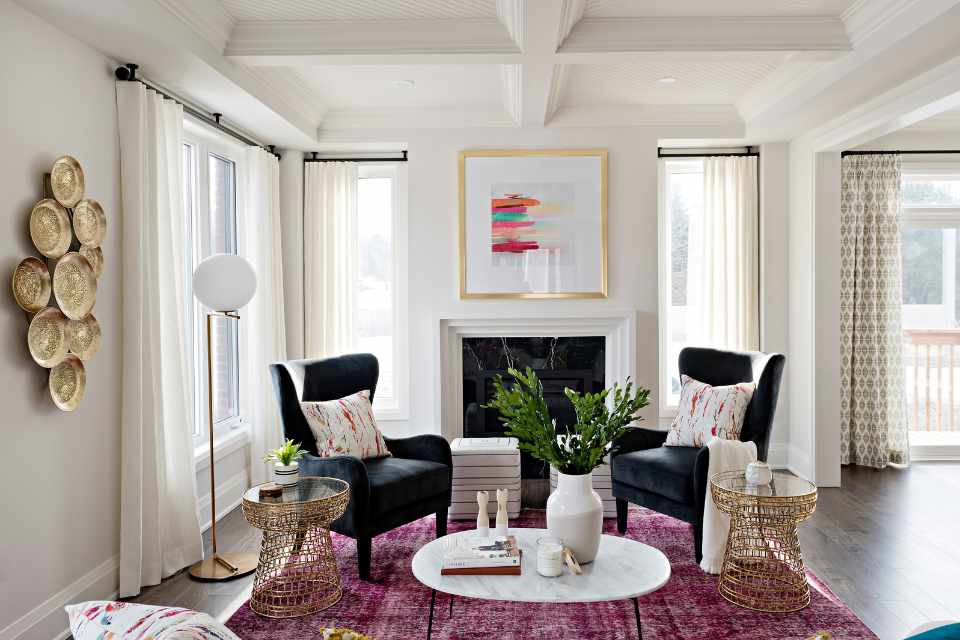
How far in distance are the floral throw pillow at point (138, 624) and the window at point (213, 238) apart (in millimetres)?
2969

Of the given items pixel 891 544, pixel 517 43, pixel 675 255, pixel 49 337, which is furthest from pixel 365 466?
pixel 675 255

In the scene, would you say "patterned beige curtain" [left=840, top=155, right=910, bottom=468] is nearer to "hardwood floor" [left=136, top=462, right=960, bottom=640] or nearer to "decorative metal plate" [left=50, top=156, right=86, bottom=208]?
"hardwood floor" [left=136, top=462, right=960, bottom=640]

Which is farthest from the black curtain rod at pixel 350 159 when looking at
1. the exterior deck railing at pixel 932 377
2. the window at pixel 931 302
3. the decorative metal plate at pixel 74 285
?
the exterior deck railing at pixel 932 377

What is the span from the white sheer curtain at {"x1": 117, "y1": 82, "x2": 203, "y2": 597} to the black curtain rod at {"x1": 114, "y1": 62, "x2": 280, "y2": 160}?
48mm

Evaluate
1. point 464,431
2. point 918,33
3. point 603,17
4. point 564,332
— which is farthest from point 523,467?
point 918,33

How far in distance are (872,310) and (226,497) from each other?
15.2ft

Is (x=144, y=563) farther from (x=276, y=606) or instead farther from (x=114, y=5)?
(x=114, y=5)

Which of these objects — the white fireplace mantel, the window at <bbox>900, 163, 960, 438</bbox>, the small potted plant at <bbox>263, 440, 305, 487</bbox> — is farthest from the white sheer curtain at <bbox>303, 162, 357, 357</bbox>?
the window at <bbox>900, 163, 960, 438</bbox>

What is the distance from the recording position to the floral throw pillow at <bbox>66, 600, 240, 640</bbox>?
104cm

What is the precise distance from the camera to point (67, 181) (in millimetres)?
2830

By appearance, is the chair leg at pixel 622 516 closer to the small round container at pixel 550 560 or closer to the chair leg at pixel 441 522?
the chair leg at pixel 441 522

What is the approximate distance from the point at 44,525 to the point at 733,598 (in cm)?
276

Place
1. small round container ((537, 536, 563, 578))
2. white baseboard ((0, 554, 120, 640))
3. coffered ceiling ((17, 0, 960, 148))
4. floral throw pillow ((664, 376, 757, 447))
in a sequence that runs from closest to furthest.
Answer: small round container ((537, 536, 563, 578)), white baseboard ((0, 554, 120, 640)), coffered ceiling ((17, 0, 960, 148)), floral throw pillow ((664, 376, 757, 447))

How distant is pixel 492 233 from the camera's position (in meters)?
5.05
